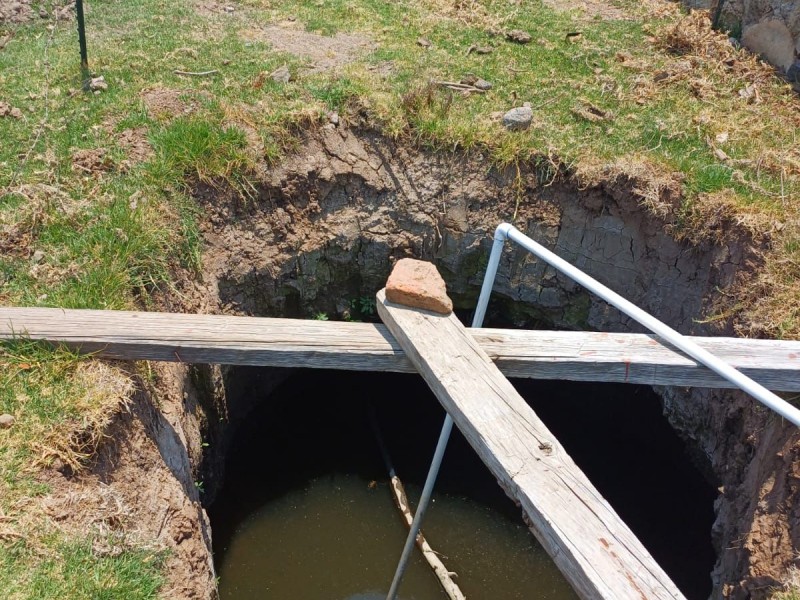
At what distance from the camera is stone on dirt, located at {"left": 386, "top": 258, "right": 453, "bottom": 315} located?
9.68 ft

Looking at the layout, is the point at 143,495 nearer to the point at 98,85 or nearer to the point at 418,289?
the point at 418,289

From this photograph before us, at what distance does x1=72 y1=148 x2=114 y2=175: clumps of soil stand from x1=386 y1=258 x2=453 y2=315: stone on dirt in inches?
96.2

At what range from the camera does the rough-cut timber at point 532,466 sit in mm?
1979

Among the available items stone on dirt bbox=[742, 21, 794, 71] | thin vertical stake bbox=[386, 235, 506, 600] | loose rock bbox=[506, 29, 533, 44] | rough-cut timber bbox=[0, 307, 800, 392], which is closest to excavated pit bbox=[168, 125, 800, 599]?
rough-cut timber bbox=[0, 307, 800, 392]

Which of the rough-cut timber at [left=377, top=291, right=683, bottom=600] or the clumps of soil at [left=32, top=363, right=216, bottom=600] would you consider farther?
the clumps of soil at [left=32, top=363, right=216, bottom=600]

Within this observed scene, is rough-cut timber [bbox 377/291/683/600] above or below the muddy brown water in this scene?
above

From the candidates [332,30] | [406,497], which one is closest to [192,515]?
[406,497]

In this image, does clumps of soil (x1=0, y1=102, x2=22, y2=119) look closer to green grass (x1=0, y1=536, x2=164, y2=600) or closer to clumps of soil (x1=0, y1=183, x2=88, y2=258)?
clumps of soil (x1=0, y1=183, x2=88, y2=258)

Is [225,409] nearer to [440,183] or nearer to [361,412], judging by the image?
[361,412]

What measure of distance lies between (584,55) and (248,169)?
3.58 meters

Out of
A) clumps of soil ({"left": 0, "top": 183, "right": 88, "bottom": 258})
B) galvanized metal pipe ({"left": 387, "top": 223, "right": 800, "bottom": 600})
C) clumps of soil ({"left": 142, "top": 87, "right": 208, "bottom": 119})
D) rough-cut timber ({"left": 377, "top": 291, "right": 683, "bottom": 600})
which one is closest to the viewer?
rough-cut timber ({"left": 377, "top": 291, "right": 683, "bottom": 600})

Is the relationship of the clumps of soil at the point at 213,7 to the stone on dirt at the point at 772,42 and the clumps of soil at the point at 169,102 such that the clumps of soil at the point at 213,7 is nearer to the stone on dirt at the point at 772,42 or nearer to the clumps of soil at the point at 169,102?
the clumps of soil at the point at 169,102

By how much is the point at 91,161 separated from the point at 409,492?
3.24m

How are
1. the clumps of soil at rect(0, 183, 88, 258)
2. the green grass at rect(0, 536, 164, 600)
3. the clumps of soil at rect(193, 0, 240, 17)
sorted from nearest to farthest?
the green grass at rect(0, 536, 164, 600) → the clumps of soil at rect(0, 183, 88, 258) → the clumps of soil at rect(193, 0, 240, 17)
